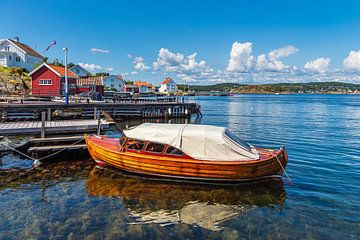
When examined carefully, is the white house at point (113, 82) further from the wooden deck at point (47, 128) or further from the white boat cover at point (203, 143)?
the white boat cover at point (203, 143)

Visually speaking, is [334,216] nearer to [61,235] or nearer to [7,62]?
[61,235]

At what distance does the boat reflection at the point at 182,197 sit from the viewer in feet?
29.1

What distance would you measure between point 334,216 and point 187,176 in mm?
5970

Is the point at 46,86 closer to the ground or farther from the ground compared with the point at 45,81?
closer to the ground

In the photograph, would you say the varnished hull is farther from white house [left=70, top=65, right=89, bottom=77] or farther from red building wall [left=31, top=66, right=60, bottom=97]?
white house [left=70, top=65, right=89, bottom=77]

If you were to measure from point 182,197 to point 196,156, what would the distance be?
1875 millimetres

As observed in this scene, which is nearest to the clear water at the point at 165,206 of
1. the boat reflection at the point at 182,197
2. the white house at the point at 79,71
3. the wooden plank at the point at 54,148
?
the boat reflection at the point at 182,197

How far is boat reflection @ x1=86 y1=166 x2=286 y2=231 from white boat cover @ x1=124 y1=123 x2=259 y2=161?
4.97 feet

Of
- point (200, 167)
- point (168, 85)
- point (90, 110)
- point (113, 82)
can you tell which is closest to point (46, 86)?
point (90, 110)

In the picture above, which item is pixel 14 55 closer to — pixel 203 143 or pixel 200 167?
pixel 203 143

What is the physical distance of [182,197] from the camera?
1030 cm

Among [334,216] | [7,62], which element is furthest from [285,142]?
[7,62]

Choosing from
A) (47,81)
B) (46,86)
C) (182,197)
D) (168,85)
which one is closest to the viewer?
(182,197)

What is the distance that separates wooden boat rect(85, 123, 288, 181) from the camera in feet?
35.5
